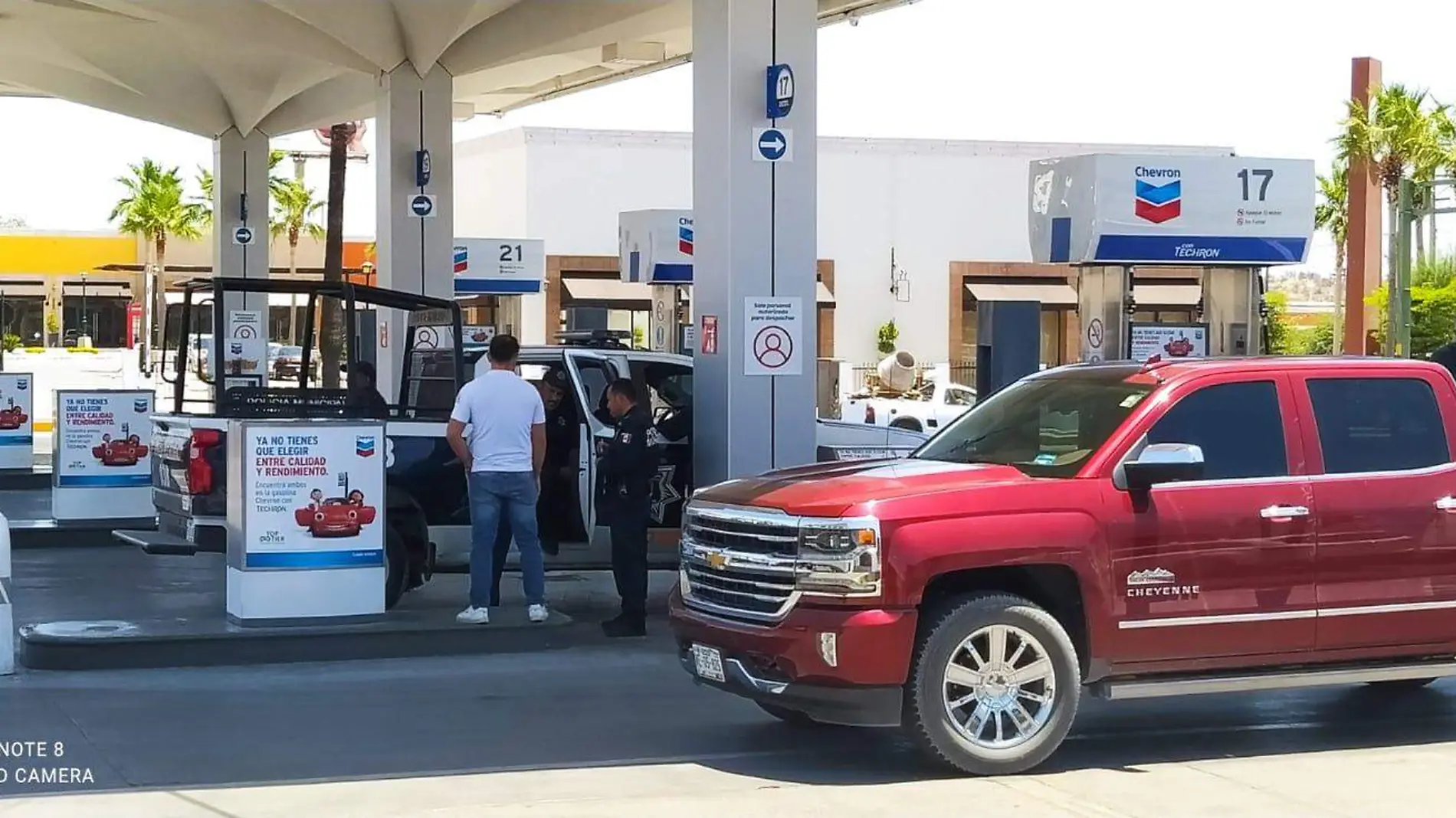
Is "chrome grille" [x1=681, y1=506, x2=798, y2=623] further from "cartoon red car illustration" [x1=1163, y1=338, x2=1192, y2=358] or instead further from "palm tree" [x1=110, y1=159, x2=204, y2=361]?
"palm tree" [x1=110, y1=159, x2=204, y2=361]

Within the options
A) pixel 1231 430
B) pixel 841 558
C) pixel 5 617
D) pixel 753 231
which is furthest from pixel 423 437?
pixel 1231 430

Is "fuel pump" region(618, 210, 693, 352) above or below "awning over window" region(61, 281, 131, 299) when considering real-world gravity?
below

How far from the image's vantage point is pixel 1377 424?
8898mm

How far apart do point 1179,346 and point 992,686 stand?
9.97 meters

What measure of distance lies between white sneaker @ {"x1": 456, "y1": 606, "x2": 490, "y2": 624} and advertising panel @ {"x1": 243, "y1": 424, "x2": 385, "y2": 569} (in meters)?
0.69

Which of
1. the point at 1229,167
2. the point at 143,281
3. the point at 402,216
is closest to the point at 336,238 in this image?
the point at 402,216

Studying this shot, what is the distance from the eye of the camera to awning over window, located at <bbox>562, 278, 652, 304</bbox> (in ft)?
161

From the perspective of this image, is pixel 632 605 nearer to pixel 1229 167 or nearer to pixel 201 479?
pixel 201 479

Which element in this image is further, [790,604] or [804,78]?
[804,78]

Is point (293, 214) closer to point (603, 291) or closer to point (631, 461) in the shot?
point (603, 291)

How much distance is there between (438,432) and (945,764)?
5.73 m

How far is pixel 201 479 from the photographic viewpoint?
11711mm

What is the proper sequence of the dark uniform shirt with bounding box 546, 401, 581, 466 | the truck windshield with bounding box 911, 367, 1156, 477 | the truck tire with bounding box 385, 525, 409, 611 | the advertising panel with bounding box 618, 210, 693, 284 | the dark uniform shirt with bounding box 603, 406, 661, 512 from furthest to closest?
the advertising panel with bounding box 618, 210, 693, 284
the dark uniform shirt with bounding box 546, 401, 581, 466
the truck tire with bounding box 385, 525, 409, 611
the dark uniform shirt with bounding box 603, 406, 661, 512
the truck windshield with bounding box 911, 367, 1156, 477

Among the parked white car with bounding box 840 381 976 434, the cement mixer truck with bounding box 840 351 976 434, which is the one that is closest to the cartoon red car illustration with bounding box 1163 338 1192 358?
the cement mixer truck with bounding box 840 351 976 434
